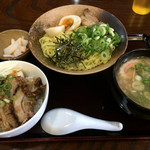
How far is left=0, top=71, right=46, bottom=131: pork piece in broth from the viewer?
3.51ft

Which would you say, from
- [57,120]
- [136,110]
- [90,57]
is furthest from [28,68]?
[136,110]

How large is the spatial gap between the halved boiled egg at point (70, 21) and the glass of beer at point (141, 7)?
37.8 inches

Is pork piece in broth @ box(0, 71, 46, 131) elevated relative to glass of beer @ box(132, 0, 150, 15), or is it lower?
lower

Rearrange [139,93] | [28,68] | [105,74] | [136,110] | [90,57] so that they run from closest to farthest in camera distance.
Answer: [136,110] → [139,93] → [28,68] → [105,74] → [90,57]

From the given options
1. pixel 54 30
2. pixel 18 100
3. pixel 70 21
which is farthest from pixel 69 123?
pixel 70 21

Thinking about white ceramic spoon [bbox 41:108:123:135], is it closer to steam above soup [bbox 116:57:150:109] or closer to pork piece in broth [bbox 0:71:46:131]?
pork piece in broth [bbox 0:71:46:131]

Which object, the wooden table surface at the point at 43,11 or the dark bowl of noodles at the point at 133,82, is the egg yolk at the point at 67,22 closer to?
the wooden table surface at the point at 43,11

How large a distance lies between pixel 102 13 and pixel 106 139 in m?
1.52

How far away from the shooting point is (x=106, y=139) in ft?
3.67

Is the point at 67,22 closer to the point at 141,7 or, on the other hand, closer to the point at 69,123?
the point at 141,7

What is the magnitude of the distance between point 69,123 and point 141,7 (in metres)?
2.01

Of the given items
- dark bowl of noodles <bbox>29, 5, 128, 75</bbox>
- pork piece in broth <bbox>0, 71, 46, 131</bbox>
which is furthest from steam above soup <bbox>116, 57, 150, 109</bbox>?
pork piece in broth <bbox>0, 71, 46, 131</bbox>

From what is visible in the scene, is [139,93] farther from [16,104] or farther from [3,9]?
[3,9]

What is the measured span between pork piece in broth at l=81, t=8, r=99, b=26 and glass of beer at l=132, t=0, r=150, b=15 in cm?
76
